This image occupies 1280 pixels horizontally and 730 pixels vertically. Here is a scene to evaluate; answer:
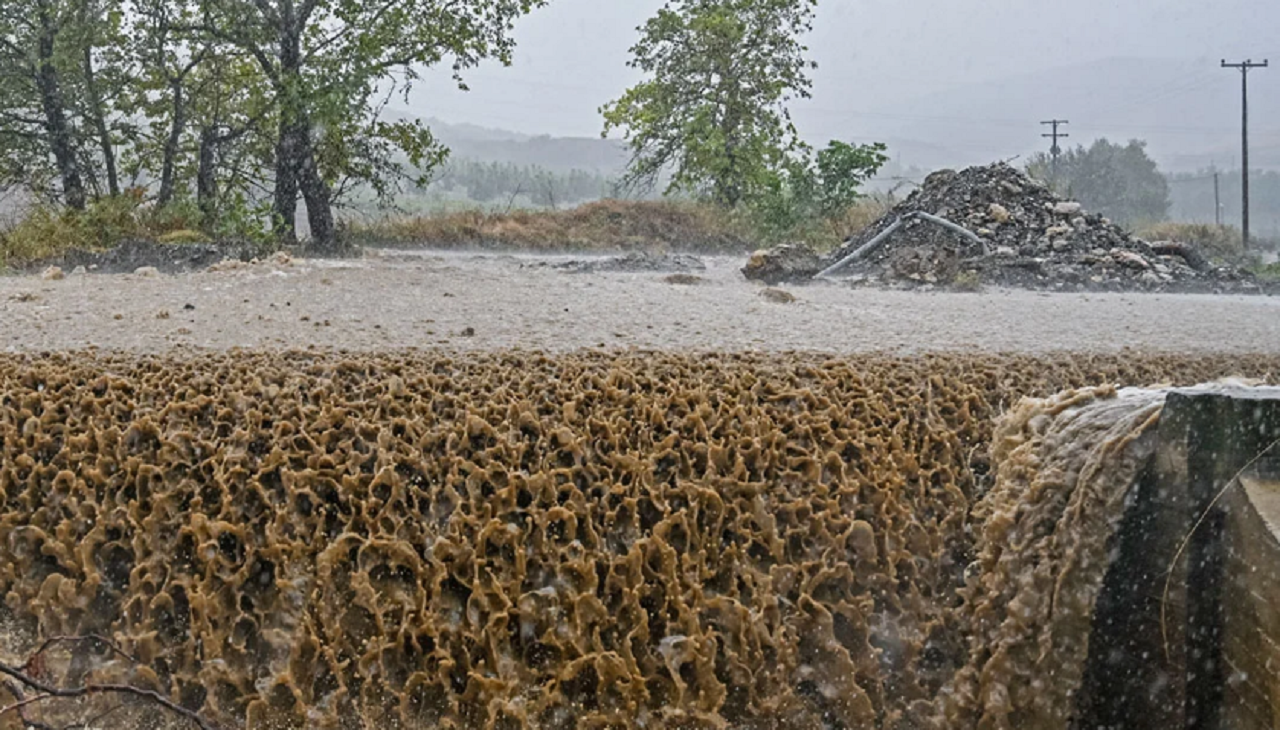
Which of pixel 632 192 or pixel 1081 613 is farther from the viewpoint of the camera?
pixel 632 192

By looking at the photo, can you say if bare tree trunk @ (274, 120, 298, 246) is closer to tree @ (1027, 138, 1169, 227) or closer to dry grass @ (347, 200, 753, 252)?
dry grass @ (347, 200, 753, 252)

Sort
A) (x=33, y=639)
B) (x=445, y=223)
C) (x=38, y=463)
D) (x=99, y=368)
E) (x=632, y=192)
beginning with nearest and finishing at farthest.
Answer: (x=33, y=639)
(x=38, y=463)
(x=99, y=368)
(x=445, y=223)
(x=632, y=192)

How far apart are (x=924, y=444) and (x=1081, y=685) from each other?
0.54 meters

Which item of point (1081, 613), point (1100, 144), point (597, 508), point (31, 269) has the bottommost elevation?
point (1081, 613)

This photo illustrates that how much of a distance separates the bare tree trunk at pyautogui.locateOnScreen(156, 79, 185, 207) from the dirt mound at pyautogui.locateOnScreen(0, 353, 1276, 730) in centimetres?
603

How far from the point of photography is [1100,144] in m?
16.0

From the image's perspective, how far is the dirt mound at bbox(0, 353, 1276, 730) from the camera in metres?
1.70

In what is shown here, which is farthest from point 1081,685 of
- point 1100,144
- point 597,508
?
point 1100,144

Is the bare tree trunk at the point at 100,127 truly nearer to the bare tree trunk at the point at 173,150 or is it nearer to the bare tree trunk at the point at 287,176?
the bare tree trunk at the point at 173,150

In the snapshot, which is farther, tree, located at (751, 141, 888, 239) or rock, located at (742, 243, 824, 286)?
tree, located at (751, 141, 888, 239)

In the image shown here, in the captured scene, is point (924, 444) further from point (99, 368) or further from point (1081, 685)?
point (99, 368)

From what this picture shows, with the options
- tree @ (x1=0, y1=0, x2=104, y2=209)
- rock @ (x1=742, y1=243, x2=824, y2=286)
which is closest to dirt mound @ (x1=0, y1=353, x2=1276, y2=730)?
rock @ (x1=742, y1=243, x2=824, y2=286)

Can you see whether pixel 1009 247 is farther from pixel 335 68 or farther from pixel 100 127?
pixel 100 127

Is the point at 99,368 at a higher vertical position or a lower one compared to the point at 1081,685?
higher
